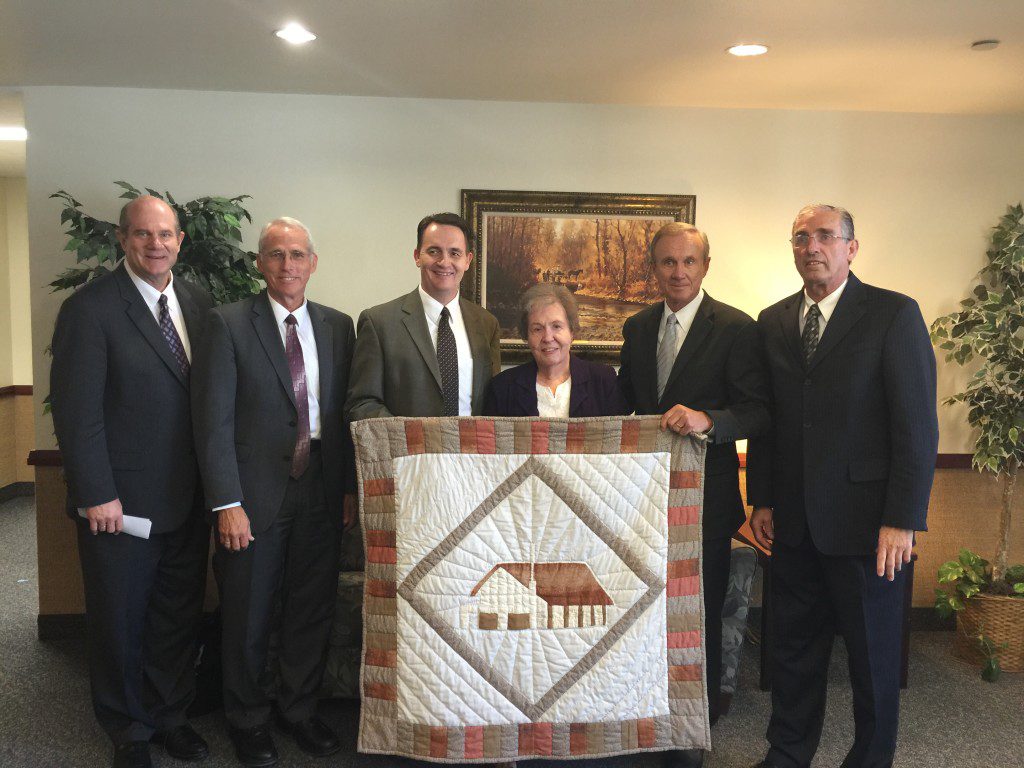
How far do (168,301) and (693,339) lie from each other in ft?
5.52

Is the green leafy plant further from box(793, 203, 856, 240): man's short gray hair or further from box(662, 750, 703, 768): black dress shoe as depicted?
box(662, 750, 703, 768): black dress shoe

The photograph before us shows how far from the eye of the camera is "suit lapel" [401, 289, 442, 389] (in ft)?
8.74

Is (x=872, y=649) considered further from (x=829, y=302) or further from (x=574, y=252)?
(x=574, y=252)

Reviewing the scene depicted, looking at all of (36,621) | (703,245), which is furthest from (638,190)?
(36,621)

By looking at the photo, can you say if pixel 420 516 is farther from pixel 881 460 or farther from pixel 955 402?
pixel 955 402

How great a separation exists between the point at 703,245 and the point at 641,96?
163 cm

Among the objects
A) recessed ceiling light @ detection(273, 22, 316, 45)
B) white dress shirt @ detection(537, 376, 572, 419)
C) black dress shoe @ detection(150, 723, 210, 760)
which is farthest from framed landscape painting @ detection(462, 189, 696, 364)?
black dress shoe @ detection(150, 723, 210, 760)

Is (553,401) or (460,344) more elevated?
(460,344)

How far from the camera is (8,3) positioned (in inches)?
110

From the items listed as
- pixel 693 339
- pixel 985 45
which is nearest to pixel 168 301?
pixel 693 339

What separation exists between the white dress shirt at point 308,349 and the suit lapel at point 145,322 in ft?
1.13

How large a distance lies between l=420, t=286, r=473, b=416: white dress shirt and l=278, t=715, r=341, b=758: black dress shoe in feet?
3.81

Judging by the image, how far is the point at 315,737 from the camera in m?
2.73

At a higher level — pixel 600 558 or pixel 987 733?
pixel 600 558
